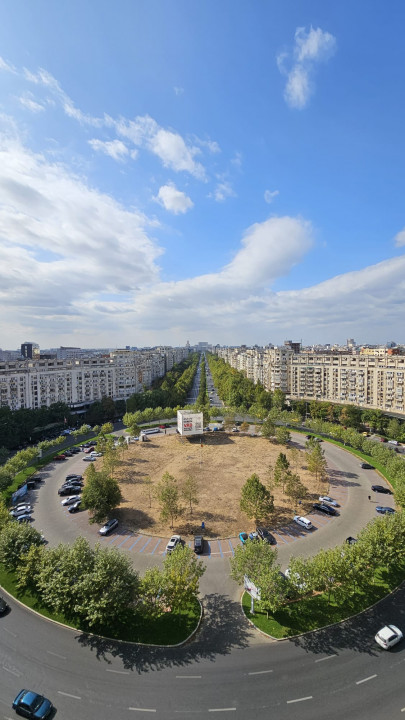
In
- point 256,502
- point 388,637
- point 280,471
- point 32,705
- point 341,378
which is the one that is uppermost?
point 341,378

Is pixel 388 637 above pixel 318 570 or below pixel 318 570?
below

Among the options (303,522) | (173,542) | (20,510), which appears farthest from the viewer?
(20,510)

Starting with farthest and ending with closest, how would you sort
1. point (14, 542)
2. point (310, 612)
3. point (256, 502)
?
point (256, 502) < point (14, 542) < point (310, 612)

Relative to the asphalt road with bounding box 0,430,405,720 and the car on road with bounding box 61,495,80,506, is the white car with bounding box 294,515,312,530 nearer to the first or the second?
the asphalt road with bounding box 0,430,405,720

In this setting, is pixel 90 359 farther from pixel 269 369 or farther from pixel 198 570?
pixel 198 570

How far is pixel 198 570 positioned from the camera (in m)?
23.9

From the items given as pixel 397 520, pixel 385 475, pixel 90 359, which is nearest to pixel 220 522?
pixel 397 520

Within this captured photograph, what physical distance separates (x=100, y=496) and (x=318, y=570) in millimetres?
25138

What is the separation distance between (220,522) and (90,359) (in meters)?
81.4

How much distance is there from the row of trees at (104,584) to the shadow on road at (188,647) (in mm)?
1488

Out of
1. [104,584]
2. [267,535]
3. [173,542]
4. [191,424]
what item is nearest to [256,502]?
[267,535]

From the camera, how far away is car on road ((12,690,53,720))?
16422 mm

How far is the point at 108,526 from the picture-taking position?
35.5 meters

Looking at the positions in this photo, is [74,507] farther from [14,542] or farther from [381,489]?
[381,489]
